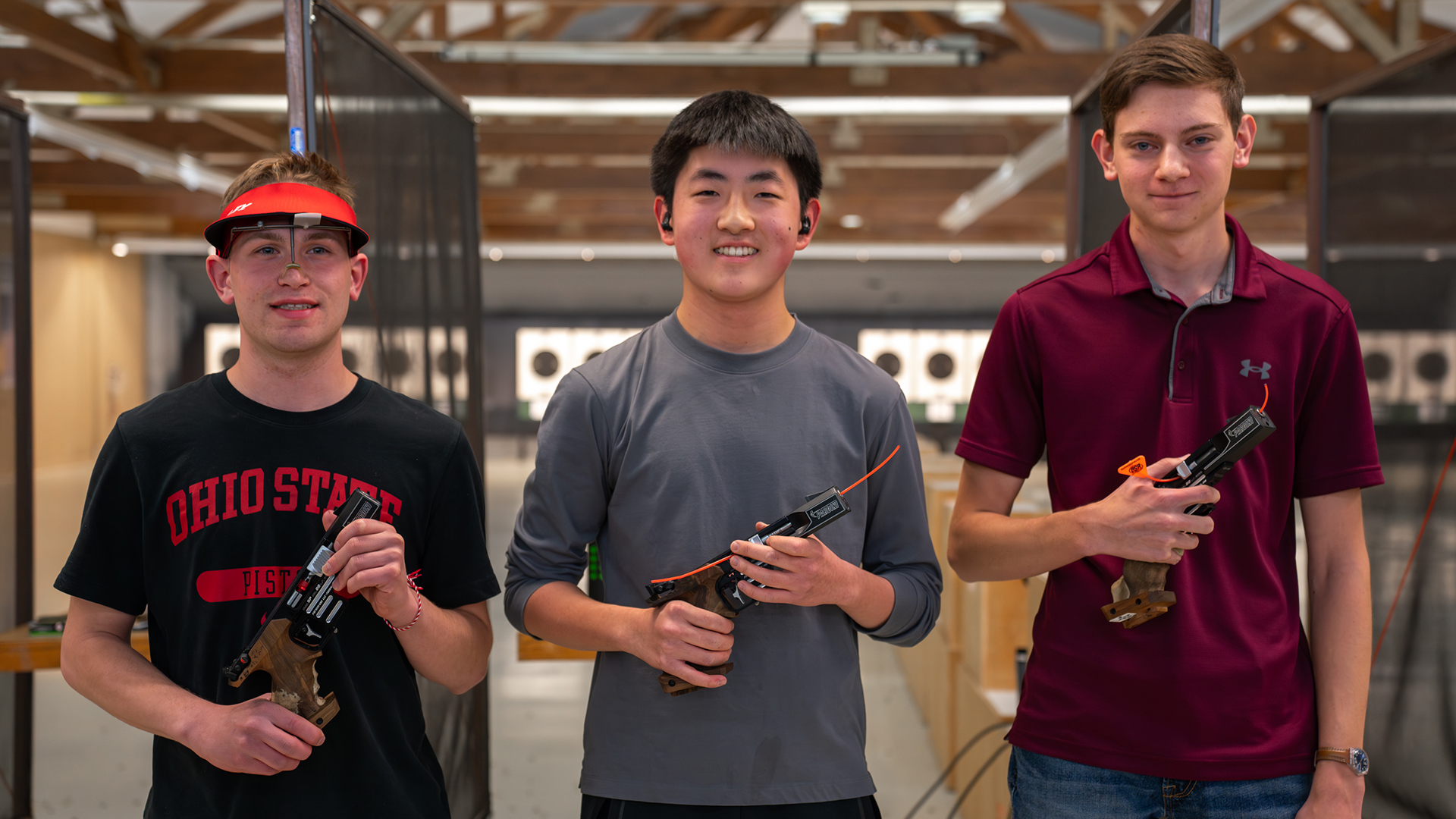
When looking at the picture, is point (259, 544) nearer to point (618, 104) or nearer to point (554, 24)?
point (618, 104)

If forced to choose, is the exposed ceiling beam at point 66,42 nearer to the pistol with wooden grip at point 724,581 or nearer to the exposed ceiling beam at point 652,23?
the exposed ceiling beam at point 652,23

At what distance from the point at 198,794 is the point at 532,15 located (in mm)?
4667

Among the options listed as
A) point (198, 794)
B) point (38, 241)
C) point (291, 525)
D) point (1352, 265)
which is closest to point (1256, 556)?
point (291, 525)

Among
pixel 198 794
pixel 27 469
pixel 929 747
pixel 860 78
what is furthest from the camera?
pixel 860 78

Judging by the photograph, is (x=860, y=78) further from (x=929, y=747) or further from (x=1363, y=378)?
(x=1363, y=378)

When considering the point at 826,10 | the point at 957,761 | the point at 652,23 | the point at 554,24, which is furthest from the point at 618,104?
the point at 957,761

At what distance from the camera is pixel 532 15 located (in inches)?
200

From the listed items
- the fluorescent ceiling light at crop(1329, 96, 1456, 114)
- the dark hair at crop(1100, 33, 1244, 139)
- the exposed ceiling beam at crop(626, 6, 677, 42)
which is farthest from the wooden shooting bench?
the exposed ceiling beam at crop(626, 6, 677, 42)

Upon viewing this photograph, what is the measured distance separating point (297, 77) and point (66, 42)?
3175mm

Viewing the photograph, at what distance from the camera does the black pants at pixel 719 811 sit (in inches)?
41.1

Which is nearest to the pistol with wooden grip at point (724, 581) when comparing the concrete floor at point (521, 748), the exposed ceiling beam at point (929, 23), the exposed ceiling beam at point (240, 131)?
the concrete floor at point (521, 748)

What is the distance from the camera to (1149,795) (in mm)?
1038

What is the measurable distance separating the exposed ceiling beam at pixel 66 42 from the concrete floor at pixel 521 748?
91.7 inches

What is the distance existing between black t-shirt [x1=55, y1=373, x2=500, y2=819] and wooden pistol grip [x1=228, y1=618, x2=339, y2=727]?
0.17 ft
